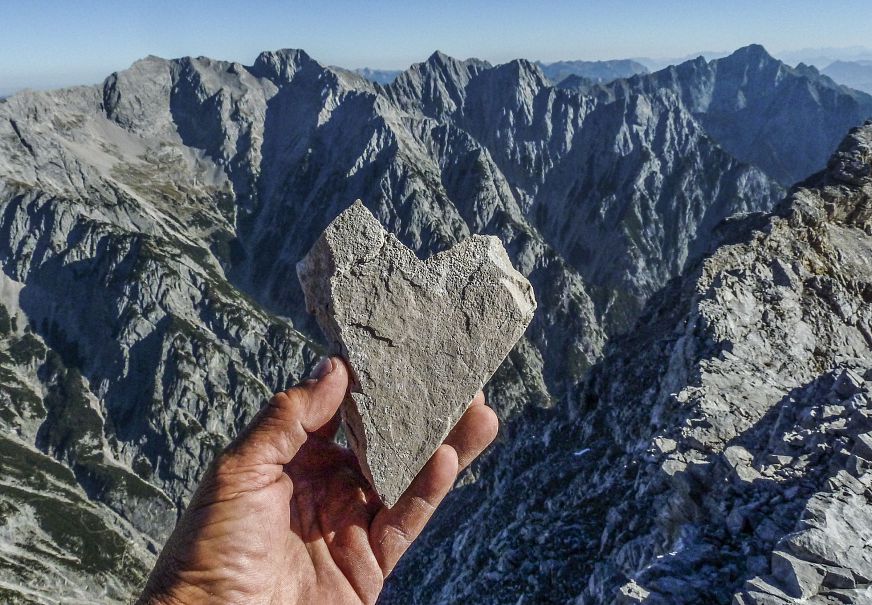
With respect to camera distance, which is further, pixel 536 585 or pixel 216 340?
pixel 216 340

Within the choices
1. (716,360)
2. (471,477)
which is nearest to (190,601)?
(716,360)

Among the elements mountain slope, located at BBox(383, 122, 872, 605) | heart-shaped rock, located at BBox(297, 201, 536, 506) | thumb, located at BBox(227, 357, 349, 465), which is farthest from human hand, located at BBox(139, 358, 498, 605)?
mountain slope, located at BBox(383, 122, 872, 605)

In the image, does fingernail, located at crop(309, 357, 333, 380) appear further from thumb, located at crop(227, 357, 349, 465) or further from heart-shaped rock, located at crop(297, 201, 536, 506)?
heart-shaped rock, located at crop(297, 201, 536, 506)

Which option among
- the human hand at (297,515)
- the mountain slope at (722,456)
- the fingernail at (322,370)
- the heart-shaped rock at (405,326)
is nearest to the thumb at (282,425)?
the human hand at (297,515)

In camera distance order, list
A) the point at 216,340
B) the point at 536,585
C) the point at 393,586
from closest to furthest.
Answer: the point at 536,585 → the point at 393,586 → the point at 216,340

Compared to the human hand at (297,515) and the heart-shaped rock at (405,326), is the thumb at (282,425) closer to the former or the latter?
the human hand at (297,515)

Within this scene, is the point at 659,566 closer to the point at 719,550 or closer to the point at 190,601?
the point at 719,550
